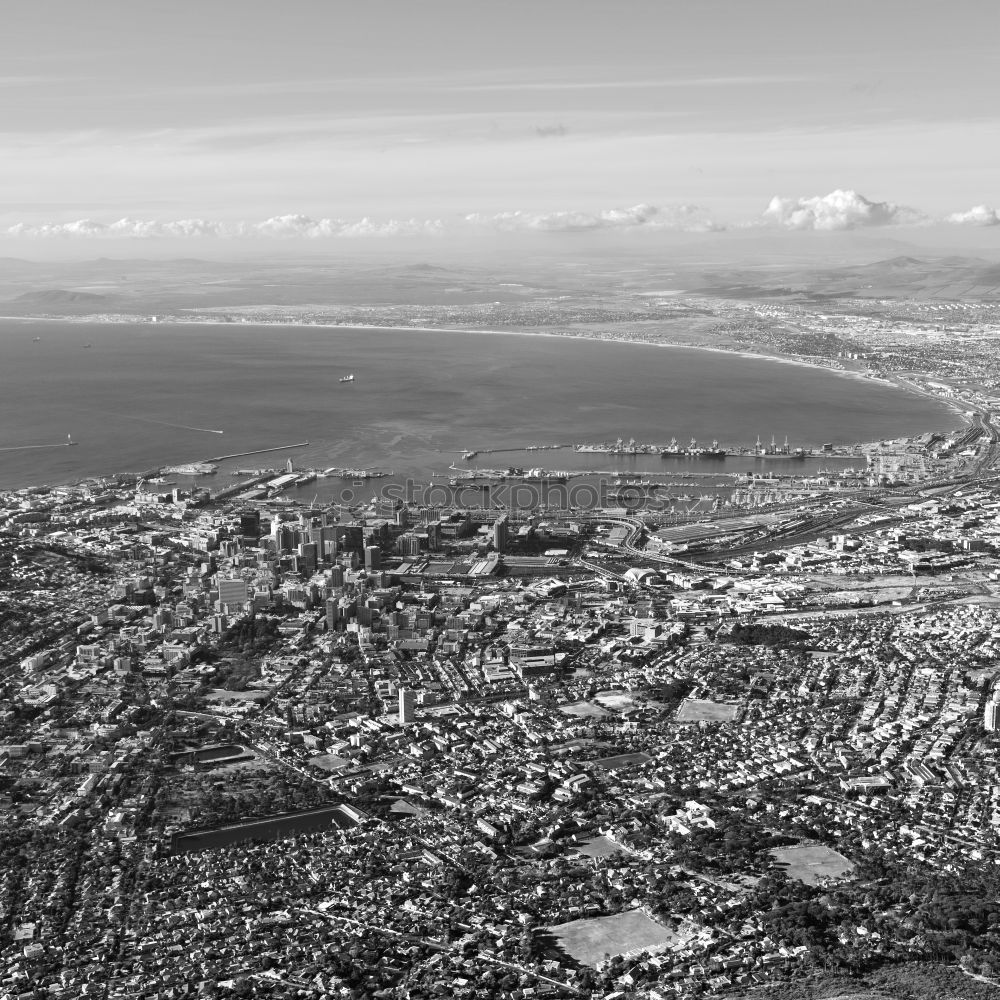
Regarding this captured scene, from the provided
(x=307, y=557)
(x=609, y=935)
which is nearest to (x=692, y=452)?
(x=307, y=557)

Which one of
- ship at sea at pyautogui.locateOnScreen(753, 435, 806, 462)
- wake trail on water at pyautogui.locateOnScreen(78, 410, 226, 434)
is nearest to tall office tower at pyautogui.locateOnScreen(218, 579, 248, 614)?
ship at sea at pyautogui.locateOnScreen(753, 435, 806, 462)

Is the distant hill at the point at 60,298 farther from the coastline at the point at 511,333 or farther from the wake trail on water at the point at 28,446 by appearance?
the wake trail on water at the point at 28,446

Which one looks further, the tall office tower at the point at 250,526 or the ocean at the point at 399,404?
the ocean at the point at 399,404

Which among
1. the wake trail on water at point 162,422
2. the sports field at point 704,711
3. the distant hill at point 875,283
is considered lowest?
the sports field at point 704,711

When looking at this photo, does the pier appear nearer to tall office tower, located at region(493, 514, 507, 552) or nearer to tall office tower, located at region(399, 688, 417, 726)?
tall office tower, located at region(493, 514, 507, 552)

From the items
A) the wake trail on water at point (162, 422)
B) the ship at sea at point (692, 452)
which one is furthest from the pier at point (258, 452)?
the ship at sea at point (692, 452)

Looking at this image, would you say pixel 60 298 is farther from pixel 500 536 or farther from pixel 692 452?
pixel 500 536

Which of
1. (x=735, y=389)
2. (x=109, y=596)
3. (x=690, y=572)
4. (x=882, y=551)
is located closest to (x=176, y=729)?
(x=109, y=596)
